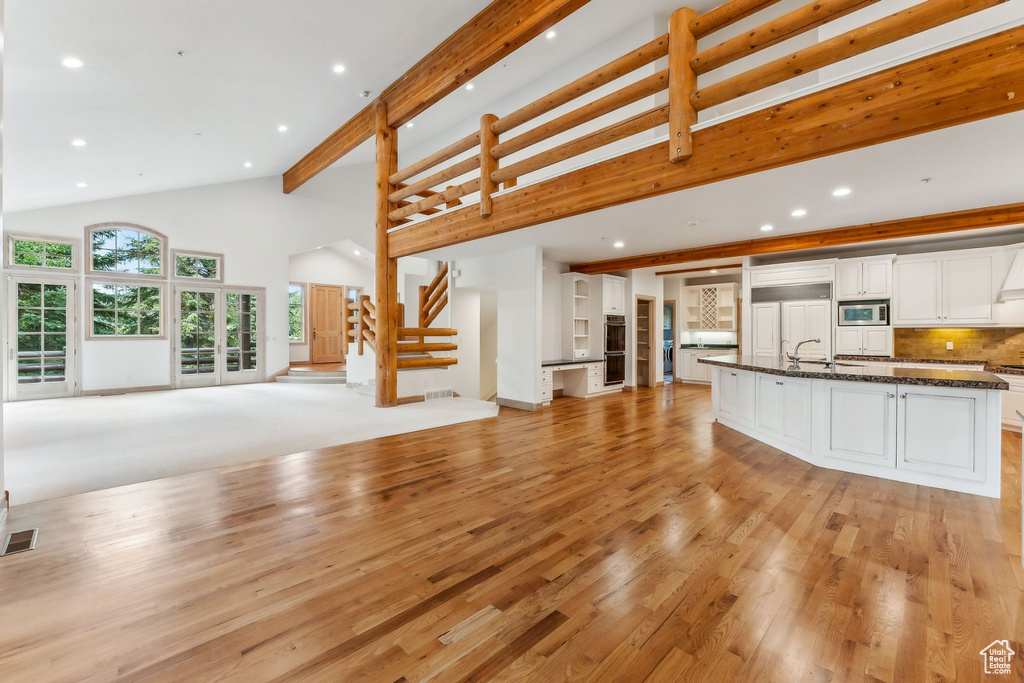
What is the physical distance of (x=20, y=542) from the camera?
2.47 meters

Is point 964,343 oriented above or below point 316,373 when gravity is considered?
above

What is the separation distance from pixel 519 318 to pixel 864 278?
5242 millimetres

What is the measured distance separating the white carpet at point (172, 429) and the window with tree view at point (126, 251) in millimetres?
2505

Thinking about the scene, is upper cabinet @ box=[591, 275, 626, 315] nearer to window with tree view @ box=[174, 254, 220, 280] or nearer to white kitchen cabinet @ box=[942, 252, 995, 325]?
white kitchen cabinet @ box=[942, 252, 995, 325]

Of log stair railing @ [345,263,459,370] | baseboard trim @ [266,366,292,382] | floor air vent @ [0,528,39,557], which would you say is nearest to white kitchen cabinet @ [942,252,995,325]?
log stair railing @ [345,263,459,370]

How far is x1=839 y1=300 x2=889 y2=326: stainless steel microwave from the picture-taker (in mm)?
6332

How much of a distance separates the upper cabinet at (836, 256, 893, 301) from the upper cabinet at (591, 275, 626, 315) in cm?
361

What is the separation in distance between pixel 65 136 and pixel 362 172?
5486mm

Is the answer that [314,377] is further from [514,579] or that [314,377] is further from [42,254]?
[514,579]

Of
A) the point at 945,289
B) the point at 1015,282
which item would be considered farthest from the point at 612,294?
the point at 1015,282

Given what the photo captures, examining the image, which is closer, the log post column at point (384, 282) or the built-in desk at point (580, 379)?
the log post column at point (384, 282)

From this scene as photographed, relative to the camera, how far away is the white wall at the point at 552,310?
795cm

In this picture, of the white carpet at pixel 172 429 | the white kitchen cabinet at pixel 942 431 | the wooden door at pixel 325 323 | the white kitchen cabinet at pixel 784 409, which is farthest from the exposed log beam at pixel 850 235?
the wooden door at pixel 325 323

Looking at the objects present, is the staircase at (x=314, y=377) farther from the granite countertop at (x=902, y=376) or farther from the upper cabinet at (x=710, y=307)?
the granite countertop at (x=902, y=376)
